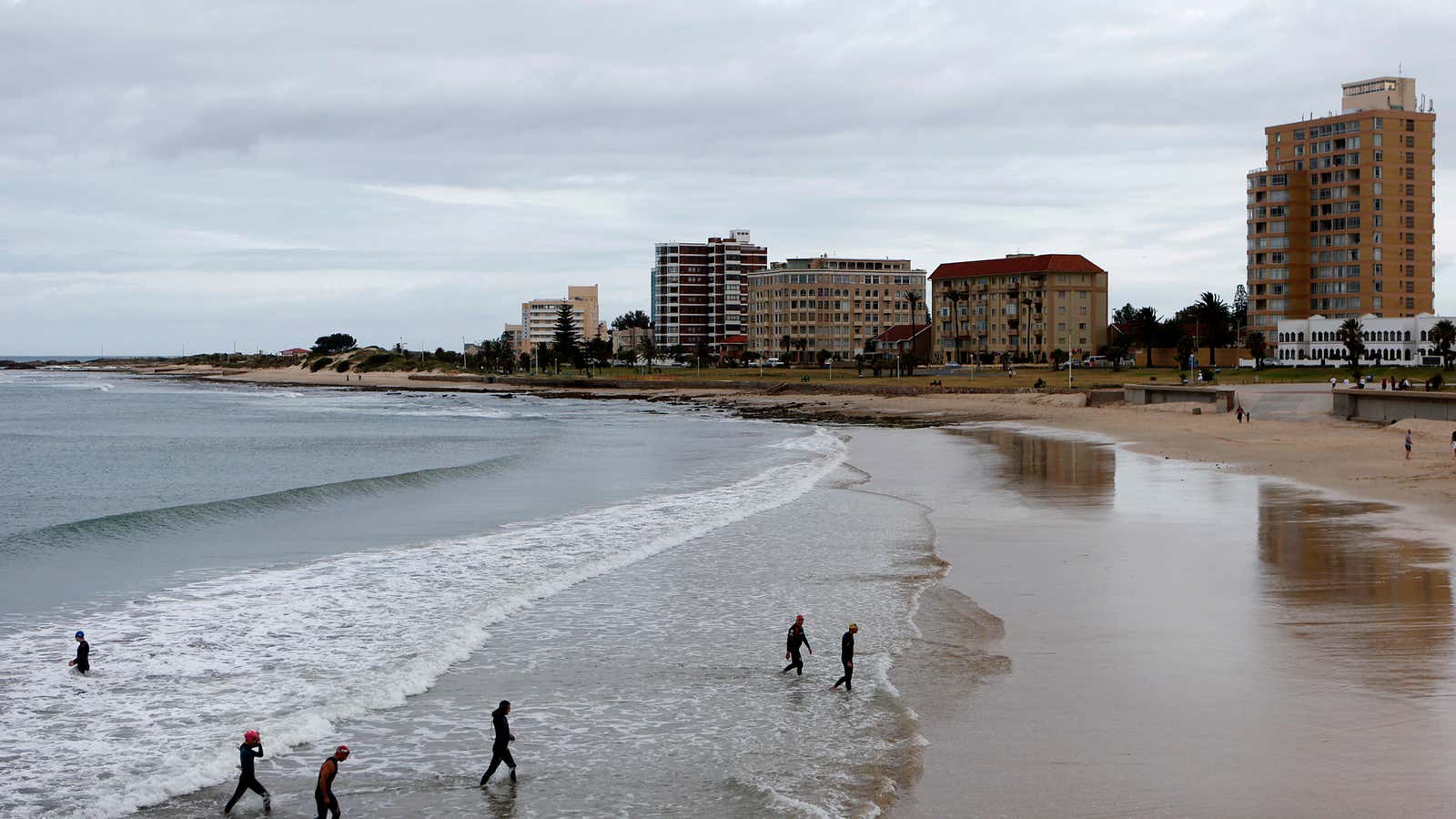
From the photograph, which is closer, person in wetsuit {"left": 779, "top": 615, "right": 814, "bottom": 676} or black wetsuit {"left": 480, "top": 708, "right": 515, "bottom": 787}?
black wetsuit {"left": 480, "top": 708, "right": 515, "bottom": 787}

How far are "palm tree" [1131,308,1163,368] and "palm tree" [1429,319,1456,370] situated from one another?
28.8 m

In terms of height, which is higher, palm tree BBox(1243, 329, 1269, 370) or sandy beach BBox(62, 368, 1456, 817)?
palm tree BBox(1243, 329, 1269, 370)

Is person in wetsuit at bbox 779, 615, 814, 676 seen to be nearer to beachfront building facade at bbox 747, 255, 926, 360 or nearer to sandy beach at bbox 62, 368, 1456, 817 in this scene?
sandy beach at bbox 62, 368, 1456, 817

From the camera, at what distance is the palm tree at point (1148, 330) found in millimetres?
120000

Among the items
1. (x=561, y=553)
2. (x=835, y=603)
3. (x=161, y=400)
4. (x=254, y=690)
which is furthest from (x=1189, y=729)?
(x=161, y=400)

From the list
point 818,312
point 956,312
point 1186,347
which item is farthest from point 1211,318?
point 818,312

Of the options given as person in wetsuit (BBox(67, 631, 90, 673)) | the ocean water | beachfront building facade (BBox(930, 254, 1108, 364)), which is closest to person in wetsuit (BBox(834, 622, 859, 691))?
the ocean water

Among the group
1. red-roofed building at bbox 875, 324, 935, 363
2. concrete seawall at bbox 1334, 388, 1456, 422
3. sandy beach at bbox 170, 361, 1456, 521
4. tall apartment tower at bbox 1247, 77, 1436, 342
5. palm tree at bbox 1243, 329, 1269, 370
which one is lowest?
sandy beach at bbox 170, 361, 1456, 521

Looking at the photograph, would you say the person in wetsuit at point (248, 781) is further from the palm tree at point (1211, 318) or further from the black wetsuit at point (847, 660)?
the palm tree at point (1211, 318)

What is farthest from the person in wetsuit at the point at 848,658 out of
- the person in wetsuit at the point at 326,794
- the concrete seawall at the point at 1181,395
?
the concrete seawall at the point at 1181,395

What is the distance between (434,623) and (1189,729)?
410 inches

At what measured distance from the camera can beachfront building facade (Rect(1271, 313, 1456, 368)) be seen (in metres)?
102

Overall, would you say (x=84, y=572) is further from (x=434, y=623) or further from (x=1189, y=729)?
(x=1189, y=729)

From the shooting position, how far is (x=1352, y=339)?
9525cm
